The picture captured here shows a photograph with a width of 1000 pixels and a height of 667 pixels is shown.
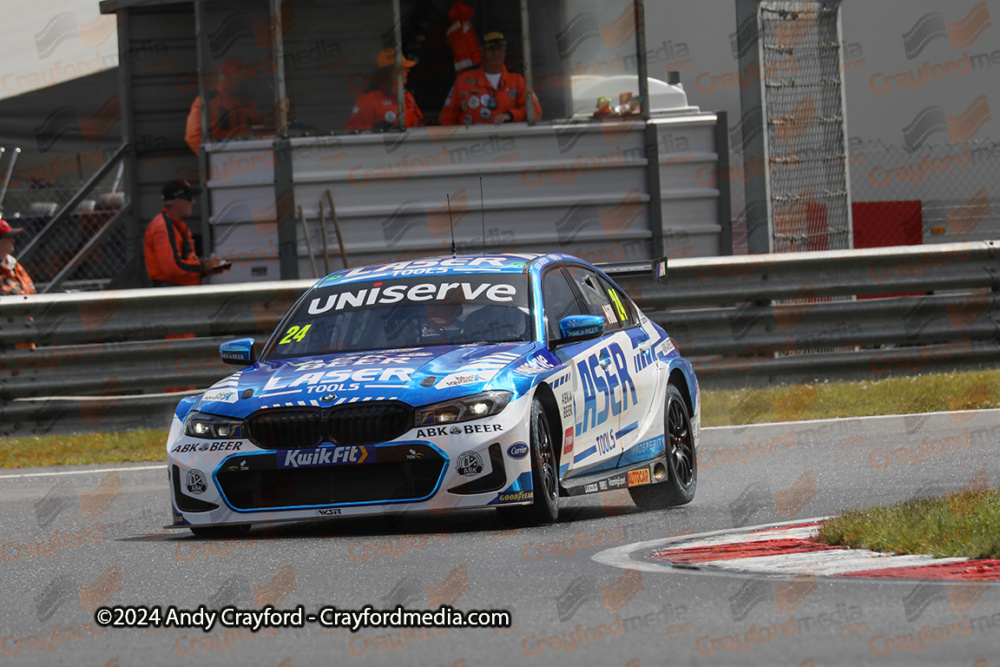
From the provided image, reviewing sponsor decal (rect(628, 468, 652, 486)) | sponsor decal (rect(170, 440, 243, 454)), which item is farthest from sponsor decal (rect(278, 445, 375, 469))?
sponsor decal (rect(628, 468, 652, 486))

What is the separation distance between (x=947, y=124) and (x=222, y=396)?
536 inches

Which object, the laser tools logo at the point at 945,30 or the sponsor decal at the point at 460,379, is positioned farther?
the laser tools logo at the point at 945,30

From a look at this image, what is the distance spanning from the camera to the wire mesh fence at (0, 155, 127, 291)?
19062 mm

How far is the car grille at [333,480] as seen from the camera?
7.80 m

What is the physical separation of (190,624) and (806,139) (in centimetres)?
1228

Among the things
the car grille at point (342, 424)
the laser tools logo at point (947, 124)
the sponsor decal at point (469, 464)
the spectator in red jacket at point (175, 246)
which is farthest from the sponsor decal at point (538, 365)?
the laser tools logo at point (947, 124)

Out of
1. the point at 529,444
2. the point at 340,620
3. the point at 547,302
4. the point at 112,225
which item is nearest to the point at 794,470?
the point at 547,302

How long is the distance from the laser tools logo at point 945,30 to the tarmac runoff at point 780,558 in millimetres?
13203

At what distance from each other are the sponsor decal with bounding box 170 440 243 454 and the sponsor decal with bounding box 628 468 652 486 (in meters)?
2.13

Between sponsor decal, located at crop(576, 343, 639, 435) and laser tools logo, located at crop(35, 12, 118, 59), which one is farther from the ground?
laser tools logo, located at crop(35, 12, 118, 59)

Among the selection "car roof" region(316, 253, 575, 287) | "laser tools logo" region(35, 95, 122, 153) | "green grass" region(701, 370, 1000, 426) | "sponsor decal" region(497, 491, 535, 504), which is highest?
"laser tools logo" region(35, 95, 122, 153)

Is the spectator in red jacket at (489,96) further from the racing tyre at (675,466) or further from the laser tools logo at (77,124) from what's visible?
the racing tyre at (675,466)

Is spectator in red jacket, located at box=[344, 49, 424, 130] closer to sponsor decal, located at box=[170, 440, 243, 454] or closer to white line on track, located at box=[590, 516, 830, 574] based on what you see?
A: sponsor decal, located at box=[170, 440, 243, 454]

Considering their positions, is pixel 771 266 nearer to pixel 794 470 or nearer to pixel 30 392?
pixel 794 470
